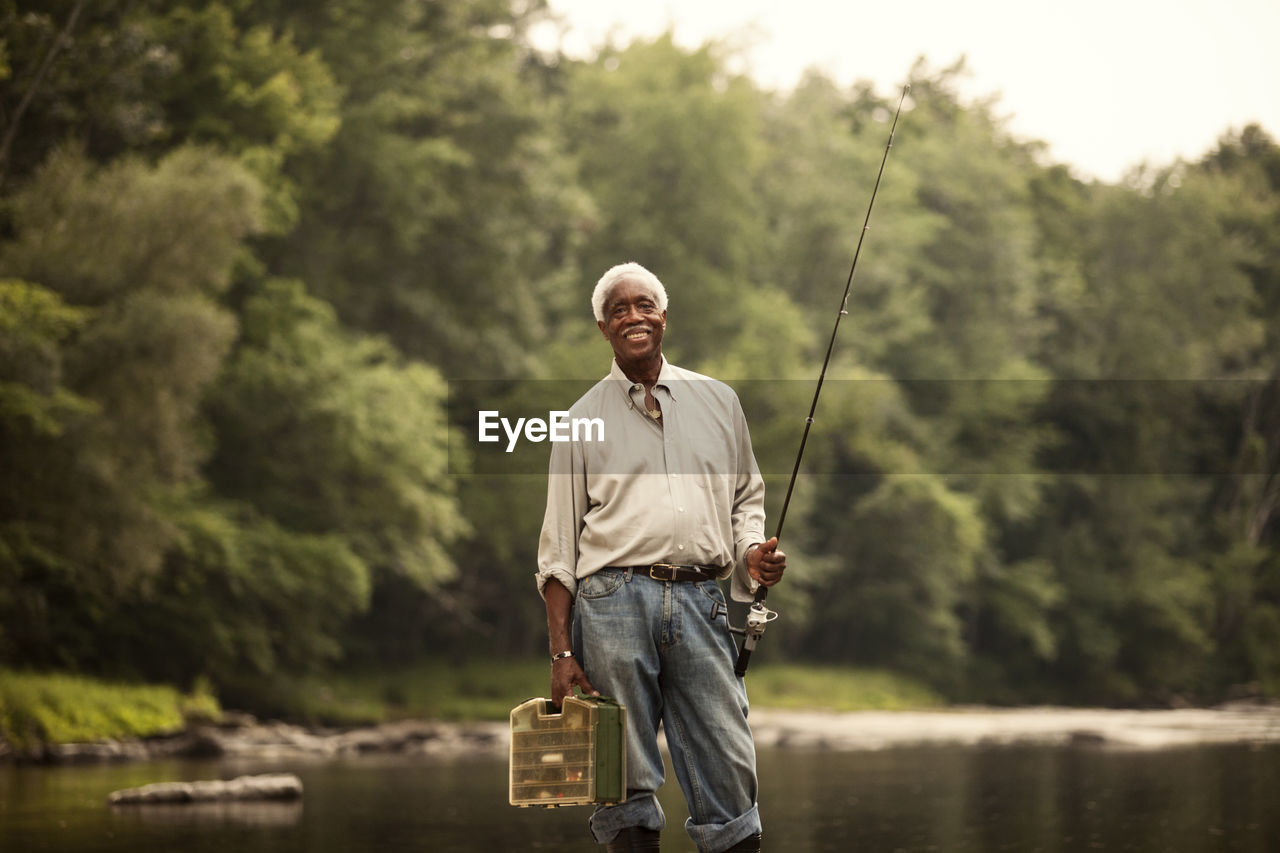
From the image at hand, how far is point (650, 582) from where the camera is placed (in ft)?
14.5

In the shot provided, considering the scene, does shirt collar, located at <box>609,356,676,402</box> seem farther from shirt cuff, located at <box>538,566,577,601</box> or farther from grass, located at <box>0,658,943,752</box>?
grass, located at <box>0,658,943,752</box>

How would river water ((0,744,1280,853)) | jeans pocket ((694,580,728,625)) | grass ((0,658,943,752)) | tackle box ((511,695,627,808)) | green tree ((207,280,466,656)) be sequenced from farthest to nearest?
green tree ((207,280,466,656)), grass ((0,658,943,752)), river water ((0,744,1280,853)), jeans pocket ((694,580,728,625)), tackle box ((511,695,627,808))

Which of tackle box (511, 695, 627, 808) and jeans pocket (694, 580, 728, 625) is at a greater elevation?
jeans pocket (694, 580, 728, 625)

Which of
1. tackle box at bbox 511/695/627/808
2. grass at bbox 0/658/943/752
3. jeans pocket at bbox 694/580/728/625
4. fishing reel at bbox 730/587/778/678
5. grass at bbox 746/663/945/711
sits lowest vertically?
grass at bbox 746/663/945/711

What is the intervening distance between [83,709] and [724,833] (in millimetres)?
15497

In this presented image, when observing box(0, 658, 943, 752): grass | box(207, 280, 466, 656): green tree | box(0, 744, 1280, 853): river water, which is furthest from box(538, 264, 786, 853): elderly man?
box(207, 280, 466, 656): green tree

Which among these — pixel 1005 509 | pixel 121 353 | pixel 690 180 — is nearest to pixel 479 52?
pixel 690 180

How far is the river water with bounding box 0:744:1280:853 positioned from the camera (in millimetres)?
8977

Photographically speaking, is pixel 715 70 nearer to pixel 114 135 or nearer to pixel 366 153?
pixel 366 153

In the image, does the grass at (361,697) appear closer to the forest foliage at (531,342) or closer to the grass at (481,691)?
the grass at (481,691)

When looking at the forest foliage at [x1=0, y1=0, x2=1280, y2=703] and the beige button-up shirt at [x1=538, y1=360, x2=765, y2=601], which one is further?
the forest foliage at [x1=0, y1=0, x2=1280, y2=703]

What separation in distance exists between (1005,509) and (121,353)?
25662mm

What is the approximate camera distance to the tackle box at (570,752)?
427 centimetres

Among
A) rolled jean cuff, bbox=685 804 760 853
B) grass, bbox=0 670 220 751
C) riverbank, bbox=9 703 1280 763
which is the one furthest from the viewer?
riverbank, bbox=9 703 1280 763
